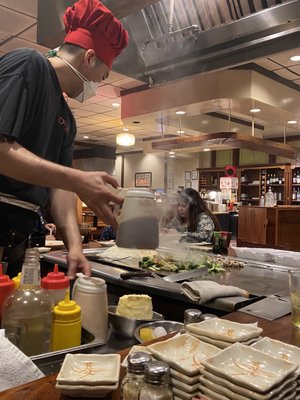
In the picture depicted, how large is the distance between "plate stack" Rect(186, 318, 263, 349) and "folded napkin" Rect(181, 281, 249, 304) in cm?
52

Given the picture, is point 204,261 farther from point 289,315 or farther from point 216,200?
point 216,200

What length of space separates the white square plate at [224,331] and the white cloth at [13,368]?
340 millimetres

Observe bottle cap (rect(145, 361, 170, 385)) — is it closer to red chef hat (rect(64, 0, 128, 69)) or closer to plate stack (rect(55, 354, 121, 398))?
plate stack (rect(55, 354, 121, 398))

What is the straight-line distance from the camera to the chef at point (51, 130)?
1.14 meters

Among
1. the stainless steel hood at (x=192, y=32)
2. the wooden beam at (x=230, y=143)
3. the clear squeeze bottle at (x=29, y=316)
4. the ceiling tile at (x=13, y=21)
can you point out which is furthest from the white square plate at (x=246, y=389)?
the wooden beam at (x=230, y=143)

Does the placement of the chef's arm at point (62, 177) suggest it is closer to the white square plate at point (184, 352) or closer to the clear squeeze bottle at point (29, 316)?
the clear squeeze bottle at point (29, 316)

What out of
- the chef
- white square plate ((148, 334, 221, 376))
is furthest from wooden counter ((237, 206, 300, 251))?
white square plate ((148, 334, 221, 376))

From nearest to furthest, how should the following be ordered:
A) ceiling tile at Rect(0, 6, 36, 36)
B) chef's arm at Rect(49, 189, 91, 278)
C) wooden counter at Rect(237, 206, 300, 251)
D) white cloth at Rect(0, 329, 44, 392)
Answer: white cloth at Rect(0, 329, 44, 392), chef's arm at Rect(49, 189, 91, 278), ceiling tile at Rect(0, 6, 36, 36), wooden counter at Rect(237, 206, 300, 251)

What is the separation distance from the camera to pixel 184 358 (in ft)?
2.26

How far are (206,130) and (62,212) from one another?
6.30 metres

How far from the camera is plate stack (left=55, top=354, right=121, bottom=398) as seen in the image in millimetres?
626

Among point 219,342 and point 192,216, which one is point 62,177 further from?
point 192,216

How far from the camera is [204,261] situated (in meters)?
2.21

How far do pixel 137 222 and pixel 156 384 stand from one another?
605 mm
